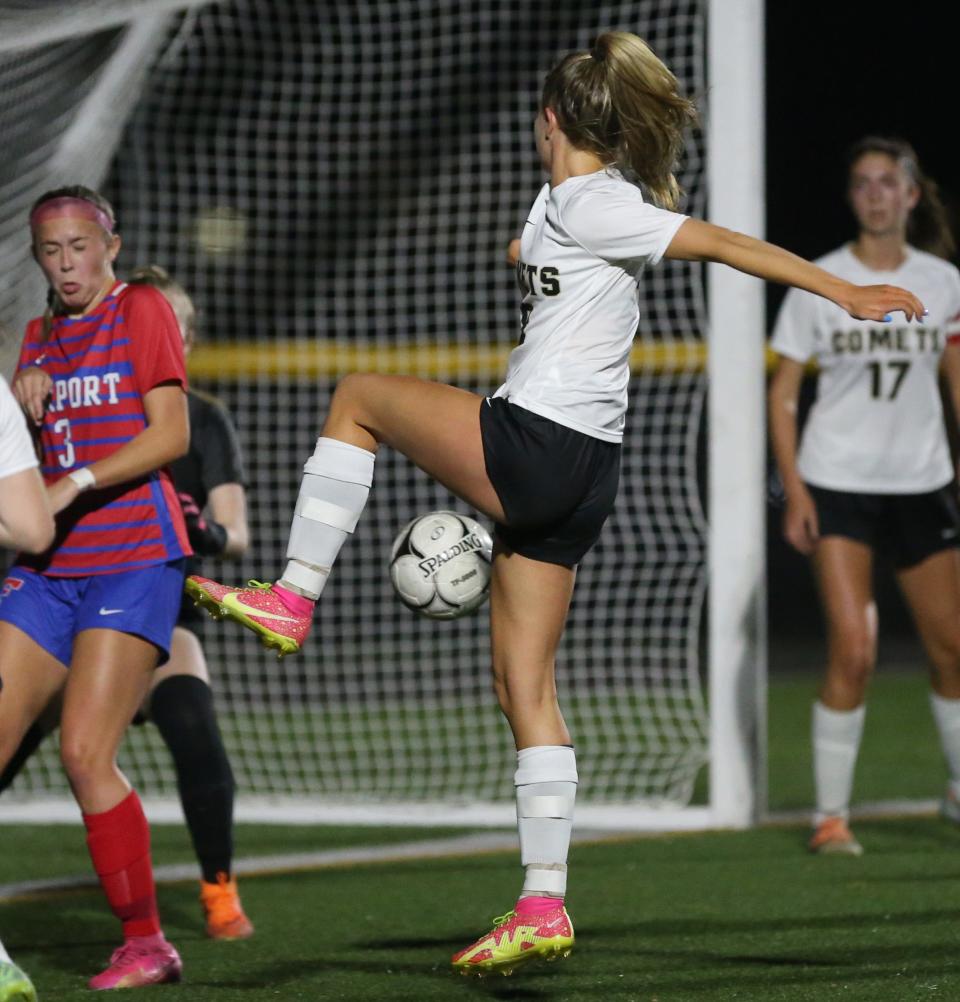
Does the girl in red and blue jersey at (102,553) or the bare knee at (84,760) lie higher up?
the girl in red and blue jersey at (102,553)

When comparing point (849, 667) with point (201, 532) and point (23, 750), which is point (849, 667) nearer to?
point (201, 532)

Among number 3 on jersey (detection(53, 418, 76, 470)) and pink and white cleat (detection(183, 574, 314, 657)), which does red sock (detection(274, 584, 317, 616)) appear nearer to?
→ pink and white cleat (detection(183, 574, 314, 657))

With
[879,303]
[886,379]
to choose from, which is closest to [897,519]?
[886,379]

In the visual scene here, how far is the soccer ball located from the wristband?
0.68 meters

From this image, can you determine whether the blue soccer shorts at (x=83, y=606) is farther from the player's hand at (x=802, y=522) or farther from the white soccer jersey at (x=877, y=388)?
the white soccer jersey at (x=877, y=388)

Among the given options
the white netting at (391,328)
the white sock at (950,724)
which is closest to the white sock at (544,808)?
the white sock at (950,724)

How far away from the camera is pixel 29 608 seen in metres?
3.85

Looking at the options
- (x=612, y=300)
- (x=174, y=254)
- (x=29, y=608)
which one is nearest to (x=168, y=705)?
(x=29, y=608)

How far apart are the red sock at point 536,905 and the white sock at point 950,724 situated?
2.75 m

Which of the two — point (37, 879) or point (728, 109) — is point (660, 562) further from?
point (37, 879)

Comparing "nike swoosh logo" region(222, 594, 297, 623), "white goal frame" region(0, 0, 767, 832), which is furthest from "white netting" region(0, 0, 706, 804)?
"nike swoosh logo" region(222, 594, 297, 623)

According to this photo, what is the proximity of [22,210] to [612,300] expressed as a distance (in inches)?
148

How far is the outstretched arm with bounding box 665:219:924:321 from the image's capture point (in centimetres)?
310

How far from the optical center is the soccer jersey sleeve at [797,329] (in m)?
5.65
